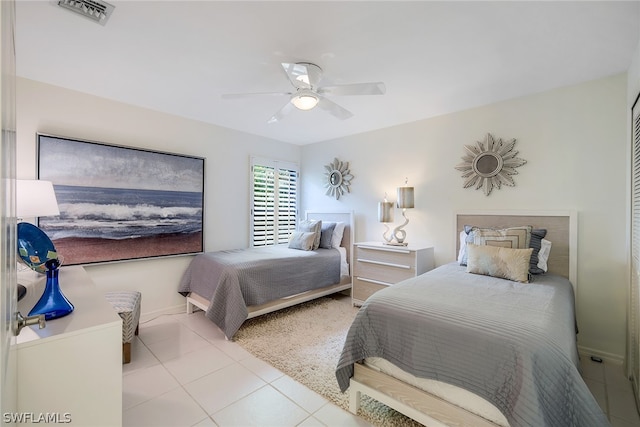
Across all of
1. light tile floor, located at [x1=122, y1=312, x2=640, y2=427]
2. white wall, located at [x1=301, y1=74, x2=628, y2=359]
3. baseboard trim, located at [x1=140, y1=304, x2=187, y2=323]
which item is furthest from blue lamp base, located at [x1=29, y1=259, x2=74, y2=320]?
white wall, located at [x1=301, y1=74, x2=628, y2=359]

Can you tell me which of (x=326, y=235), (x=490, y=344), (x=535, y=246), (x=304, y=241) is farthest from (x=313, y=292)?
(x=490, y=344)

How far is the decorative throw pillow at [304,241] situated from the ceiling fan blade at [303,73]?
2069 mm

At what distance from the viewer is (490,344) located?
1.28m

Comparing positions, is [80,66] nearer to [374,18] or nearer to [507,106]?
[374,18]

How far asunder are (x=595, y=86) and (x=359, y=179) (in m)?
2.56

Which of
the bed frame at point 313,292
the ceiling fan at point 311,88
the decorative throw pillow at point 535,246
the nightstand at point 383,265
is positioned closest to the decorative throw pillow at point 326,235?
the bed frame at point 313,292

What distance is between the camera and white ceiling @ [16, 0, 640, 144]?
164 cm

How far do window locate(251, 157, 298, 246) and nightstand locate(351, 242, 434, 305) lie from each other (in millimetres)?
1466

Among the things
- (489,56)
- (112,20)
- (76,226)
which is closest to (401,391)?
(489,56)

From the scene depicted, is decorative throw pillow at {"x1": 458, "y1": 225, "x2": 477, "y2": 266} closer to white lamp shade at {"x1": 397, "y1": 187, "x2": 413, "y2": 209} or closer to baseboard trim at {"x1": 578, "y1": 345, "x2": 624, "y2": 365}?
white lamp shade at {"x1": 397, "y1": 187, "x2": 413, "y2": 209}

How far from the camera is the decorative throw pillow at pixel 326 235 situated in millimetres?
4032

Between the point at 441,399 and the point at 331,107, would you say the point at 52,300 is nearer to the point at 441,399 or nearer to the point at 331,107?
the point at 441,399

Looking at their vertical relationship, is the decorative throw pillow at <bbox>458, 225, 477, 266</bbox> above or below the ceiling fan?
below

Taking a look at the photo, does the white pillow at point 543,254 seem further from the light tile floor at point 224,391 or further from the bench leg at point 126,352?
the bench leg at point 126,352
